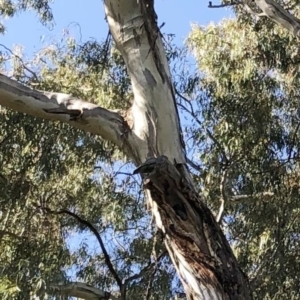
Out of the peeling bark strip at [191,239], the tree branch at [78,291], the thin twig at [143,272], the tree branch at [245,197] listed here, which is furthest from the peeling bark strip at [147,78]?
the tree branch at [245,197]

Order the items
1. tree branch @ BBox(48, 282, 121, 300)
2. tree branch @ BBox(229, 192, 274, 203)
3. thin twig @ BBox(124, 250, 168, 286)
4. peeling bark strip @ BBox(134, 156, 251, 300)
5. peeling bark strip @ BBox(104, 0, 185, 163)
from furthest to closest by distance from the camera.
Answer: tree branch @ BBox(229, 192, 274, 203)
thin twig @ BBox(124, 250, 168, 286)
tree branch @ BBox(48, 282, 121, 300)
peeling bark strip @ BBox(104, 0, 185, 163)
peeling bark strip @ BBox(134, 156, 251, 300)

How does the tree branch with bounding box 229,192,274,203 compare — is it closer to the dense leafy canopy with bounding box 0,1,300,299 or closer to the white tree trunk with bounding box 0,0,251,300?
the dense leafy canopy with bounding box 0,1,300,299

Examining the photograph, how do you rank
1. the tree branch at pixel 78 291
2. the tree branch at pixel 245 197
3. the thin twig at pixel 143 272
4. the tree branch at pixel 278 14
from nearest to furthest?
the tree branch at pixel 78 291 < the tree branch at pixel 278 14 < the thin twig at pixel 143 272 < the tree branch at pixel 245 197

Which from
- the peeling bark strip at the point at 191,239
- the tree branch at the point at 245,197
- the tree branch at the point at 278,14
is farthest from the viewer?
the tree branch at the point at 245,197

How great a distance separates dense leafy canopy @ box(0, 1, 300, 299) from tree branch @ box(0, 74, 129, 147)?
163 centimetres

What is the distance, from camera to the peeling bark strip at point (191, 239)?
2.20m

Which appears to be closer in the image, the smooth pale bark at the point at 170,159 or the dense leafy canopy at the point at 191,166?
the smooth pale bark at the point at 170,159

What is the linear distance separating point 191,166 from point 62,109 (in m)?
2.43

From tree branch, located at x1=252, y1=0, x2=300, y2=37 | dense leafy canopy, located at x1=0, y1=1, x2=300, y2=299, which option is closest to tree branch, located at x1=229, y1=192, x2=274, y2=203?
dense leafy canopy, located at x1=0, y1=1, x2=300, y2=299

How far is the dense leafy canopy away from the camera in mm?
4555

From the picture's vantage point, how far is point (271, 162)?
4.85 metres

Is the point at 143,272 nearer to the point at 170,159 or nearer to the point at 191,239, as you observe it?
the point at 170,159

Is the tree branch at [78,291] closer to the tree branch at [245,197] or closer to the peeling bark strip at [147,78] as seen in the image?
the tree branch at [245,197]

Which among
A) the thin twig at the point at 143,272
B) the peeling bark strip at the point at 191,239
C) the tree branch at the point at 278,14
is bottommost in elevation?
the peeling bark strip at the point at 191,239
